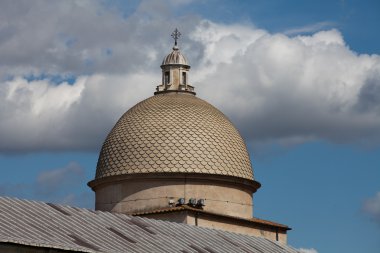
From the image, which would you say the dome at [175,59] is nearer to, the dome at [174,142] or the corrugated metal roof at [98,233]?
the dome at [174,142]

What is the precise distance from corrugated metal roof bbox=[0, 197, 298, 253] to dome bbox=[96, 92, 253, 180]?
905cm

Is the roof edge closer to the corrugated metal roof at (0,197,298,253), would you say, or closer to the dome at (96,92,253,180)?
the dome at (96,92,253,180)

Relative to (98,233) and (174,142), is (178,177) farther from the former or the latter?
(98,233)

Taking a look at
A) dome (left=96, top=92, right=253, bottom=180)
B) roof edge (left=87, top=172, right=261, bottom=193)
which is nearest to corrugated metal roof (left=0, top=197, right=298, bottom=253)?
roof edge (left=87, top=172, right=261, bottom=193)

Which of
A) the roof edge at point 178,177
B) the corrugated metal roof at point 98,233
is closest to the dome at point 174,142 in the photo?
the roof edge at point 178,177

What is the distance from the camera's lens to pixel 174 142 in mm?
56625

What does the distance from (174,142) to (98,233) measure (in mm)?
17807

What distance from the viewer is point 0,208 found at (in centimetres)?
3766

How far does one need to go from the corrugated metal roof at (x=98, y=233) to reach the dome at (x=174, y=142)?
9049 millimetres

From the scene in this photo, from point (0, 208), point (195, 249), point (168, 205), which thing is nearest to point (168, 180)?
point (168, 205)

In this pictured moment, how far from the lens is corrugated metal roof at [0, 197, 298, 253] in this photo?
3547 cm

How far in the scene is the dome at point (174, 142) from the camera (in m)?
56.0

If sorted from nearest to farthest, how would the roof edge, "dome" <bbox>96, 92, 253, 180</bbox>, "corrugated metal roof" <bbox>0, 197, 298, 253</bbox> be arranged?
"corrugated metal roof" <bbox>0, 197, 298, 253</bbox> → the roof edge → "dome" <bbox>96, 92, 253, 180</bbox>

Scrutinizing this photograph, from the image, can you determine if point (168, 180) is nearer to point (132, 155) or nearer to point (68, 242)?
point (132, 155)
